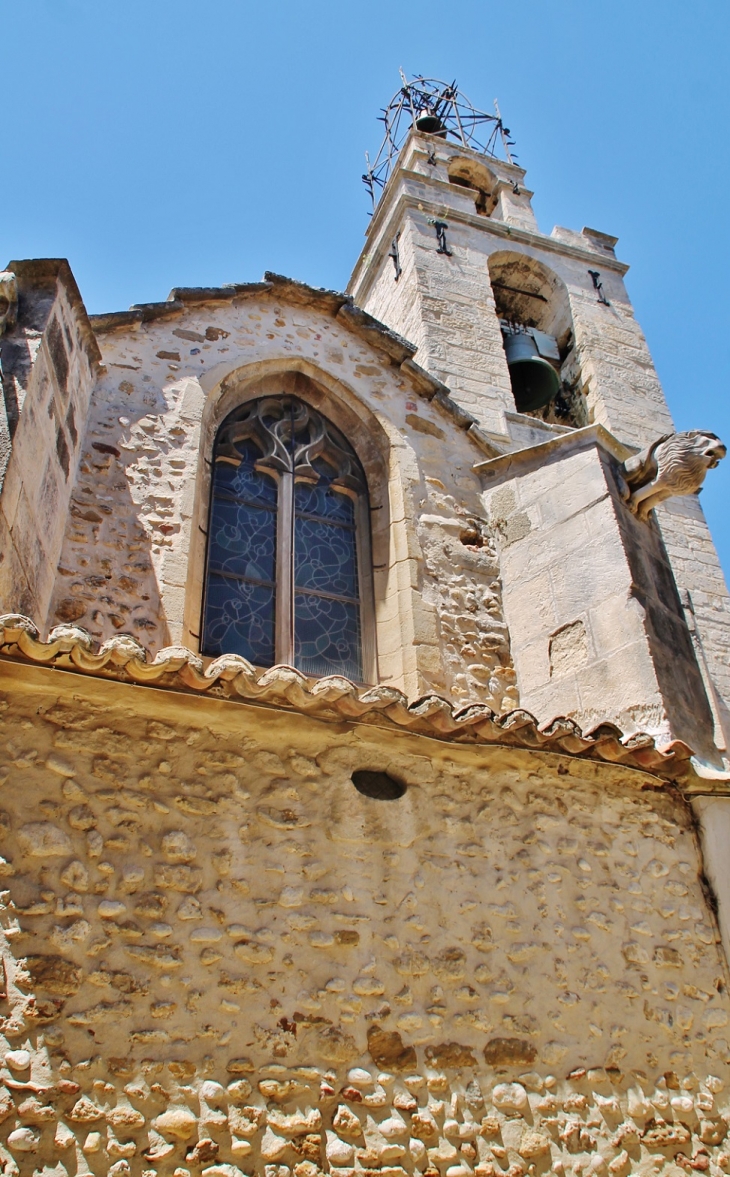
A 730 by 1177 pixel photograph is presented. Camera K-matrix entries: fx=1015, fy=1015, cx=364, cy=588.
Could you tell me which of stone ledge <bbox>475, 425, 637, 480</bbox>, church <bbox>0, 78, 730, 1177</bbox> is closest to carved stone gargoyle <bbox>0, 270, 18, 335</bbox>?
church <bbox>0, 78, 730, 1177</bbox>

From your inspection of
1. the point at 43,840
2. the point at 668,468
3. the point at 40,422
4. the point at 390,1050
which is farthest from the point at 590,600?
the point at 43,840

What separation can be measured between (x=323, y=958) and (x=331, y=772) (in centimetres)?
70

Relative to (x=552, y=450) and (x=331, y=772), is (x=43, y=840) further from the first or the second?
(x=552, y=450)

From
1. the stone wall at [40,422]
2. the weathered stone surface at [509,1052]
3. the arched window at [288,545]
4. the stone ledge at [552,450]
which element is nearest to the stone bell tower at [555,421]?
the stone ledge at [552,450]

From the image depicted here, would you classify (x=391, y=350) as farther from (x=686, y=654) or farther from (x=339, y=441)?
(x=686, y=654)

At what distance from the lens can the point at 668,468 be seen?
225 inches

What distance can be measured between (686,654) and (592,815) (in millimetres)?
1428

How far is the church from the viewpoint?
311 centimetres

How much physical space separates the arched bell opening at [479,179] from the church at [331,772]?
643cm

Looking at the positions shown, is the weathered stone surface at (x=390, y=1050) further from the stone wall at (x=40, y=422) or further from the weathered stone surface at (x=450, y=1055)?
the stone wall at (x=40, y=422)

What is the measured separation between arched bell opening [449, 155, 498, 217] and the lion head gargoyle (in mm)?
7545

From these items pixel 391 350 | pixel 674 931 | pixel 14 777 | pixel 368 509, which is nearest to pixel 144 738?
pixel 14 777

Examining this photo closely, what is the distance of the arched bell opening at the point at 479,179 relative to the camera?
12484mm

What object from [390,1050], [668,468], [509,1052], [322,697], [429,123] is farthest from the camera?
[429,123]
